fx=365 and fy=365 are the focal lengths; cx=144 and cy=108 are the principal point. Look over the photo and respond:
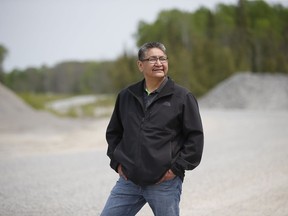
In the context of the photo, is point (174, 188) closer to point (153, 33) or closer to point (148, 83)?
point (148, 83)

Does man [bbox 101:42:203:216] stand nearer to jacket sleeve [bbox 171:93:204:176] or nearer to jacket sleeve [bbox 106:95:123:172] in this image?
jacket sleeve [bbox 171:93:204:176]

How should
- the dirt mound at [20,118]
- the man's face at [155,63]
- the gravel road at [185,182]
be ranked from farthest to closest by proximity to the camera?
the dirt mound at [20,118] < the gravel road at [185,182] < the man's face at [155,63]

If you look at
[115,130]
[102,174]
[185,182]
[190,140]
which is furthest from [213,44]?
[190,140]

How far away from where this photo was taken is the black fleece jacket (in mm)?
2639

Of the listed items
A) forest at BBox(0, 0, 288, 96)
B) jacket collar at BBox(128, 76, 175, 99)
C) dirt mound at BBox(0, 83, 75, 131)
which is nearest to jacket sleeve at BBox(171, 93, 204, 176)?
jacket collar at BBox(128, 76, 175, 99)

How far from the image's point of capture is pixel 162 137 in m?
2.66

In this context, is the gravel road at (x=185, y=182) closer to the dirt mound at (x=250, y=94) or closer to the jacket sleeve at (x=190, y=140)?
the jacket sleeve at (x=190, y=140)

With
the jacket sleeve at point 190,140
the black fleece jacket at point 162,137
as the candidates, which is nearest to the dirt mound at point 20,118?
the black fleece jacket at point 162,137

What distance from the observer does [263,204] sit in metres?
5.22

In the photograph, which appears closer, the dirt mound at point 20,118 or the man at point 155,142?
the man at point 155,142

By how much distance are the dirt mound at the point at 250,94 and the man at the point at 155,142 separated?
25134mm

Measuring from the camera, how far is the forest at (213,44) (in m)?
37.2

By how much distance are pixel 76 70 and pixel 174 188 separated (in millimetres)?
116270

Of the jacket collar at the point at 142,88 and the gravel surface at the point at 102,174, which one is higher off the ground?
the jacket collar at the point at 142,88
